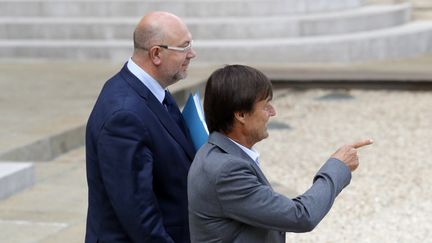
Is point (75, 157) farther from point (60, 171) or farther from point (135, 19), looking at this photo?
point (135, 19)

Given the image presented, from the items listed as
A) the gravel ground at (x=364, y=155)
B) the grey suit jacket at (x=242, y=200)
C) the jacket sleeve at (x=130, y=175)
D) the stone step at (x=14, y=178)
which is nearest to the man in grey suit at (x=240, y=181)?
the grey suit jacket at (x=242, y=200)

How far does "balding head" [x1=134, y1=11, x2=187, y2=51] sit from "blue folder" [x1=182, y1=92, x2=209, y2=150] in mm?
276

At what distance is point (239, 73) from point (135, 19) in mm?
11864

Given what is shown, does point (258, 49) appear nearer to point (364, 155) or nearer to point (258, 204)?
point (364, 155)

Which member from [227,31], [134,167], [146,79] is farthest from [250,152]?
[227,31]

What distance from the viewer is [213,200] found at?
276cm

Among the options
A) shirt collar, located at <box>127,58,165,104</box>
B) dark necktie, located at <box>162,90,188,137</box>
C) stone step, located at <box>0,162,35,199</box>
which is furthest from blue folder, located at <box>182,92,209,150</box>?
stone step, located at <box>0,162,35,199</box>

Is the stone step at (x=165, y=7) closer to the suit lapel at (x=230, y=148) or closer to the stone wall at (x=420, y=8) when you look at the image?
the stone wall at (x=420, y=8)

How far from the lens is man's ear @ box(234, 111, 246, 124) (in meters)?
2.76

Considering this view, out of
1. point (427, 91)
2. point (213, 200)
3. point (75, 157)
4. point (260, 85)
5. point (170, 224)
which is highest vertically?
point (260, 85)

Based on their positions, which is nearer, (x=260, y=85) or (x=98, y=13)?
(x=260, y=85)

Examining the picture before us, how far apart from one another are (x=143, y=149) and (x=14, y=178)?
3600 mm

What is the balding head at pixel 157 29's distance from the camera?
3086mm

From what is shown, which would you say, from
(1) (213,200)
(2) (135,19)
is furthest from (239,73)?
(2) (135,19)
